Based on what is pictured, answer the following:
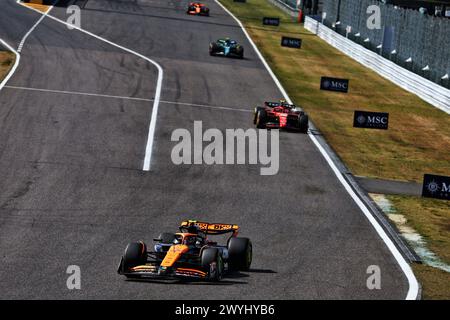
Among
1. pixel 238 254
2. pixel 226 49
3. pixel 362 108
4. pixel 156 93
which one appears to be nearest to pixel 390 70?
pixel 226 49

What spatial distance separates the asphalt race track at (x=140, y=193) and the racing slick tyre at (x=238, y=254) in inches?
8.1

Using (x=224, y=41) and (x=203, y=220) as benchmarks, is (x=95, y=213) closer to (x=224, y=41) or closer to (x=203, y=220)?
(x=203, y=220)

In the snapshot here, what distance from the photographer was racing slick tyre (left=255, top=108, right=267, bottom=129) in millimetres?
36594

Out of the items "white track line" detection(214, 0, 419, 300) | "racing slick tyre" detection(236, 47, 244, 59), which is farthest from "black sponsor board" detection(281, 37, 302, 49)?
"white track line" detection(214, 0, 419, 300)

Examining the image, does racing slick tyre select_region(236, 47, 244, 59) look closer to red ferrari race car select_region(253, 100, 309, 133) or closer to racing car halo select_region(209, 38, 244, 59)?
racing car halo select_region(209, 38, 244, 59)

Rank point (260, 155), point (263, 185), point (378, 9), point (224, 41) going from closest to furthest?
point (263, 185)
point (260, 155)
point (224, 41)
point (378, 9)

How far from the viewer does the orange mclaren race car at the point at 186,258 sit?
18422mm

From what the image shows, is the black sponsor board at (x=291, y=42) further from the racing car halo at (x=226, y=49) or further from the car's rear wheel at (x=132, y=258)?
the car's rear wheel at (x=132, y=258)

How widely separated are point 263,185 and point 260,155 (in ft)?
13.0

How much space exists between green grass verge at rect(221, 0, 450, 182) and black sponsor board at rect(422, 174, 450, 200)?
5.99 meters

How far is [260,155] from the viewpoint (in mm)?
32156

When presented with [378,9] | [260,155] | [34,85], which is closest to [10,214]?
[260,155]

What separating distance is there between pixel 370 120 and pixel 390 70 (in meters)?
19.2

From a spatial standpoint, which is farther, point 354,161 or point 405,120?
point 405,120
